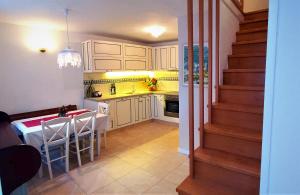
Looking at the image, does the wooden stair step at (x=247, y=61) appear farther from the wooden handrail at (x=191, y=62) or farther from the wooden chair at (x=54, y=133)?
the wooden chair at (x=54, y=133)

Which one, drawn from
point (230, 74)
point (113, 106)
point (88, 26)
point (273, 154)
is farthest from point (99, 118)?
point (273, 154)

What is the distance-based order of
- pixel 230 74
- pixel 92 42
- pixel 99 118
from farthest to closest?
pixel 92 42
pixel 99 118
pixel 230 74

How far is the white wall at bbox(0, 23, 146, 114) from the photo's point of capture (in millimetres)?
3203

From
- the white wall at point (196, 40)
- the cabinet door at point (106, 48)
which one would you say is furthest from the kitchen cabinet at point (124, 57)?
the white wall at point (196, 40)

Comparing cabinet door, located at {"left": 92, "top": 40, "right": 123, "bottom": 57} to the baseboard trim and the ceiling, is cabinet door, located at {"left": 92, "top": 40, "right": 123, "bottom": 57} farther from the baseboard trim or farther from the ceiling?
the baseboard trim

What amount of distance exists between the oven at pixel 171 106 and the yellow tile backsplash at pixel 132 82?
644 mm

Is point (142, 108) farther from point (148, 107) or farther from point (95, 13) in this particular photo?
point (95, 13)

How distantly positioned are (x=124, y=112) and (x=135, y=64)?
1.27 metres

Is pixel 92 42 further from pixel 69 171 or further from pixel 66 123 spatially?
pixel 69 171

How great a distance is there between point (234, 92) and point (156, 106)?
3324mm

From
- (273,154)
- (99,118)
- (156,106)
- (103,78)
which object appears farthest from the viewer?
(156,106)

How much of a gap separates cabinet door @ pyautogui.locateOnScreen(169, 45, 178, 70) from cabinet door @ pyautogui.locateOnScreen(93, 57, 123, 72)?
1310 mm

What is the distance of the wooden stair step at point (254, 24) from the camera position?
2.76m

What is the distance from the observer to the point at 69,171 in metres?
2.77
